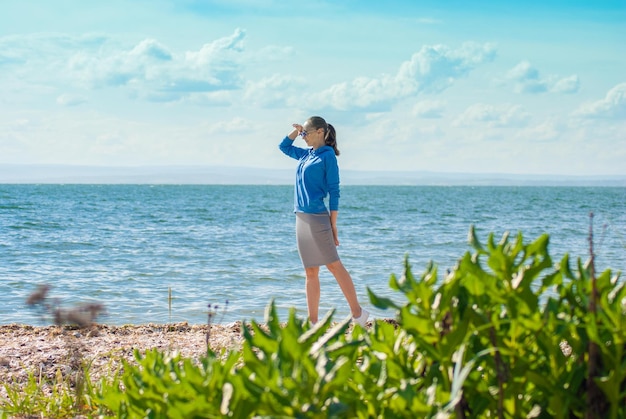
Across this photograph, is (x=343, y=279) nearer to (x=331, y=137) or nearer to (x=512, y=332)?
(x=331, y=137)

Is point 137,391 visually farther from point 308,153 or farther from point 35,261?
point 35,261

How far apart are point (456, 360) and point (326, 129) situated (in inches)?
192

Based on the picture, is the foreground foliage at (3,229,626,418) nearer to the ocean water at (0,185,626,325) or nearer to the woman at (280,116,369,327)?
the ocean water at (0,185,626,325)

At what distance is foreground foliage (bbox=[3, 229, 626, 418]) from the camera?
1863 millimetres

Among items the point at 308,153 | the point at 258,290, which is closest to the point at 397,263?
the point at 258,290

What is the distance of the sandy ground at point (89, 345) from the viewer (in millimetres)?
5469

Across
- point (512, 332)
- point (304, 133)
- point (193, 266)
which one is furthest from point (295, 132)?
point (193, 266)

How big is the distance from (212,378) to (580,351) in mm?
1019

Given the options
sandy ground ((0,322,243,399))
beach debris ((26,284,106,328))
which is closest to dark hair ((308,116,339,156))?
sandy ground ((0,322,243,399))

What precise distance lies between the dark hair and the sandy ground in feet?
6.32

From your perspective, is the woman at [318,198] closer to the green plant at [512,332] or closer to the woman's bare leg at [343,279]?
the woman's bare leg at [343,279]

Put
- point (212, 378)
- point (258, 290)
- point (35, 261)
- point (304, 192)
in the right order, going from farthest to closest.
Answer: point (35, 261) → point (258, 290) → point (304, 192) → point (212, 378)

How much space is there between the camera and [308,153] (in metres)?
6.89

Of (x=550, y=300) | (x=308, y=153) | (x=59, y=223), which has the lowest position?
(x=59, y=223)
